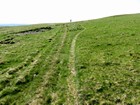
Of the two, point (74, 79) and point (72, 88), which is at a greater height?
point (74, 79)

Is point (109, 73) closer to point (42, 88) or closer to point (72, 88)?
point (72, 88)

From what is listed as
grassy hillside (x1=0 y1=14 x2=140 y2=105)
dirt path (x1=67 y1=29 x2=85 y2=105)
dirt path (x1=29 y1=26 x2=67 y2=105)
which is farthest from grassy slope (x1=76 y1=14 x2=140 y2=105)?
dirt path (x1=29 y1=26 x2=67 y2=105)

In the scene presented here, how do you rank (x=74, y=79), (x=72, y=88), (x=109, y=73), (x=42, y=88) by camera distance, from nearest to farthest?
(x=72, y=88) → (x=42, y=88) → (x=74, y=79) → (x=109, y=73)

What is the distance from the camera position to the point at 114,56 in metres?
31.1

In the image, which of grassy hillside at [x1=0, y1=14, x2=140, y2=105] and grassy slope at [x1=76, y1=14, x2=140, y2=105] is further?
grassy slope at [x1=76, y1=14, x2=140, y2=105]

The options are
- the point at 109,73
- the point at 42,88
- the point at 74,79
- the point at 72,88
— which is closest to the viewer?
the point at 72,88

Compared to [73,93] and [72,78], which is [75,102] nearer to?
[73,93]

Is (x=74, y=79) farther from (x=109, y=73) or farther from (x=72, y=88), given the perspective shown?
(x=109, y=73)

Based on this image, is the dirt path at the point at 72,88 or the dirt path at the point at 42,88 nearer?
the dirt path at the point at 72,88

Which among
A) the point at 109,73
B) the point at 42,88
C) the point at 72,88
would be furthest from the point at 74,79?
the point at 109,73

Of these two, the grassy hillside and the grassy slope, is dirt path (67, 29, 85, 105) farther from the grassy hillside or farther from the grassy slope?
the grassy slope

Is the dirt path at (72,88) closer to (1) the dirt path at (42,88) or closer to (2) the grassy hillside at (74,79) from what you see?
(2) the grassy hillside at (74,79)

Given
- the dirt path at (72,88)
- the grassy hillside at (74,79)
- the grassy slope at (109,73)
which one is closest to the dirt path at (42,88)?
the grassy hillside at (74,79)

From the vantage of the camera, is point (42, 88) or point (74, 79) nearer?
point (42, 88)
